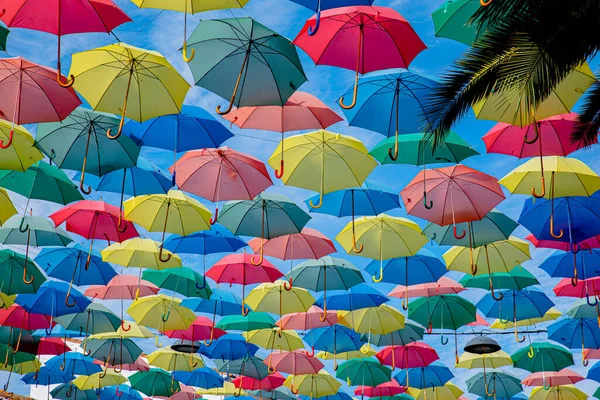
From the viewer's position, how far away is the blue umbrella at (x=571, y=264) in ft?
45.2

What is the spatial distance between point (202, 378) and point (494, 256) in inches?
462

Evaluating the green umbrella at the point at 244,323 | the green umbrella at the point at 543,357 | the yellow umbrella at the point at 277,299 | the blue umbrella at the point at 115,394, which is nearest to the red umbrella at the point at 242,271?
the yellow umbrella at the point at 277,299

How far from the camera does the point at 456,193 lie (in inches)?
454

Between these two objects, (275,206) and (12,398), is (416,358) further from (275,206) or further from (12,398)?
(12,398)

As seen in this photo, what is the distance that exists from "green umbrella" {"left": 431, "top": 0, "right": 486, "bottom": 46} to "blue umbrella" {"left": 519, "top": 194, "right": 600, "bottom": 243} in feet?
14.8

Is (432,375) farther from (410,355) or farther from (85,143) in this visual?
(85,143)

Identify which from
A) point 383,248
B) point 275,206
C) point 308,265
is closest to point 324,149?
point 275,206

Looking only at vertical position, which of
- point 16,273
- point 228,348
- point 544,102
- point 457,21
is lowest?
point 228,348

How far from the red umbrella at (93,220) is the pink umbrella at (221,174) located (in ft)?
5.48

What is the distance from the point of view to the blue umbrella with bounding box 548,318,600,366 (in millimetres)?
16672

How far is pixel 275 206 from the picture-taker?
40.5 ft

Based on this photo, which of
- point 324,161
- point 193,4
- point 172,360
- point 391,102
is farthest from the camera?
point 172,360

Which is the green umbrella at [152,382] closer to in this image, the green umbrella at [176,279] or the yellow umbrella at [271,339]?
the yellow umbrella at [271,339]

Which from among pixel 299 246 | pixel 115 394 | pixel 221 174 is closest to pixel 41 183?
pixel 221 174
